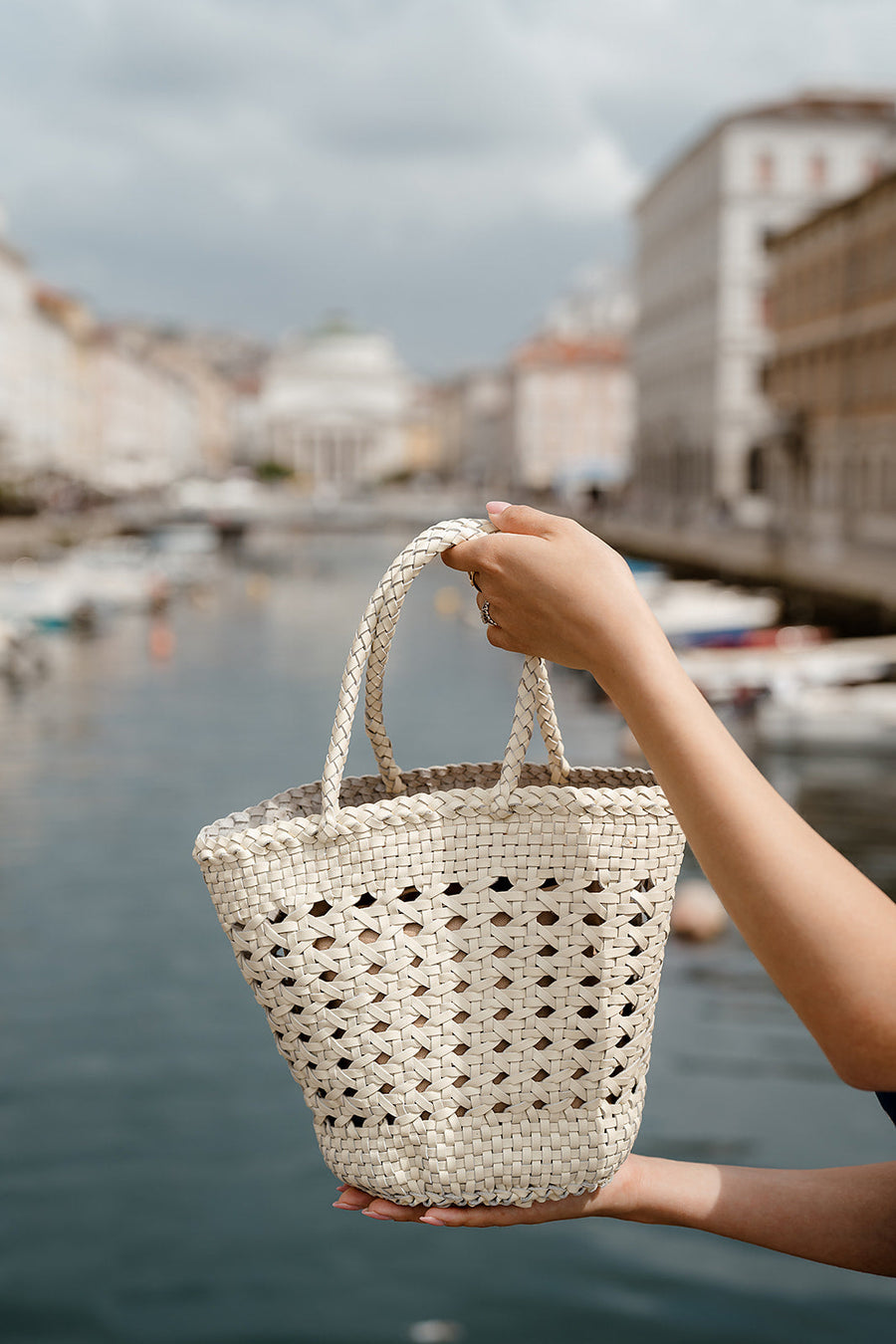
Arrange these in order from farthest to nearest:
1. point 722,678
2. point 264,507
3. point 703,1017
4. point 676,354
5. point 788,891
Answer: point 264,507
point 676,354
point 722,678
point 703,1017
point 788,891

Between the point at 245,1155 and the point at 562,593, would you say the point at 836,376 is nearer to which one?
the point at 245,1155

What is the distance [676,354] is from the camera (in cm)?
6456

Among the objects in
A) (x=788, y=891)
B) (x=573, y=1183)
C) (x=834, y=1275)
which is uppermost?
(x=788, y=891)

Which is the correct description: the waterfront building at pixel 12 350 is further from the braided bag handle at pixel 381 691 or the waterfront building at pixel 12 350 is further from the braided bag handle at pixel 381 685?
the braided bag handle at pixel 381 685

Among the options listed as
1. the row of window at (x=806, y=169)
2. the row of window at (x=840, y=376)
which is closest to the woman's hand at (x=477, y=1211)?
the row of window at (x=840, y=376)

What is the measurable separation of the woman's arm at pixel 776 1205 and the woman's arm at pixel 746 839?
0.37 metres

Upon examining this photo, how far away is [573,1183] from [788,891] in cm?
44

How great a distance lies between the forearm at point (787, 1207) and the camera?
Result: 1.39 meters

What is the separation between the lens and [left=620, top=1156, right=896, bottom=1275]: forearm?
1.39 meters

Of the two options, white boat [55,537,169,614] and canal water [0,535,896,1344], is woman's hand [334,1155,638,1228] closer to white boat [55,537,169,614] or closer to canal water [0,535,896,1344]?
canal water [0,535,896,1344]

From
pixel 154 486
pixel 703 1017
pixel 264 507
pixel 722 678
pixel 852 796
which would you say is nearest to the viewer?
pixel 703 1017

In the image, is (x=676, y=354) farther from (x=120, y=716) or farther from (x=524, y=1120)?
(x=524, y=1120)

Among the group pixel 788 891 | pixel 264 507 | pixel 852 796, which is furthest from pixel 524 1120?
pixel 264 507

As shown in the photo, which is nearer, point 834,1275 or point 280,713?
point 834,1275
